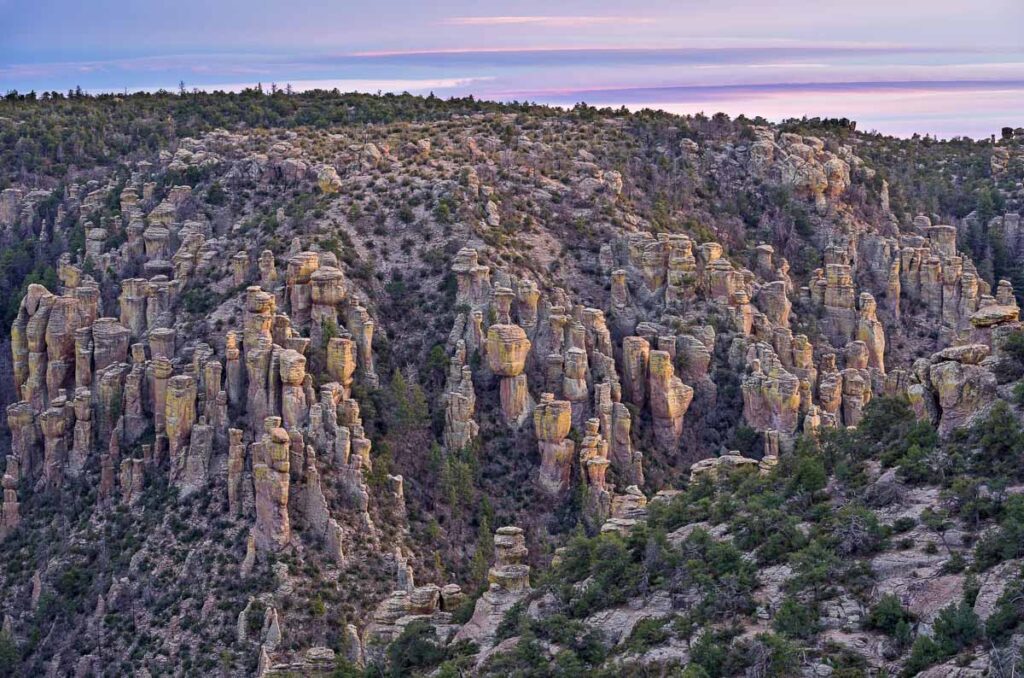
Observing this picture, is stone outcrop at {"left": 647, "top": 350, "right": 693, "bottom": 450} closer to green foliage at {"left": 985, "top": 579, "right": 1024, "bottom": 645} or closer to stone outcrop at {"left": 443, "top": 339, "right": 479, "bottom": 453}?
stone outcrop at {"left": 443, "top": 339, "right": 479, "bottom": 453}

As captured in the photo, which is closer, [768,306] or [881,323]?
[768,306]

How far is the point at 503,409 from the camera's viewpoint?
84.0 meters

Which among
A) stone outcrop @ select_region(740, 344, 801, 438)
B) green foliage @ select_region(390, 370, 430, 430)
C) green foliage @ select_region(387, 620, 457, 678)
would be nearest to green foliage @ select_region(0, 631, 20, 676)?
green foliage @ select_region(390, 370, 430, 430)

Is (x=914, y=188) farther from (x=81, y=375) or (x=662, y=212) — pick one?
(x=81, y=375)

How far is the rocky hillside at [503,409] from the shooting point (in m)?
47.2

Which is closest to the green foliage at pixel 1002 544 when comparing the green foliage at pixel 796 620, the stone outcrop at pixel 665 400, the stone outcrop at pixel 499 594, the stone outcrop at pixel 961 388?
the green foliage at pixel 796 620

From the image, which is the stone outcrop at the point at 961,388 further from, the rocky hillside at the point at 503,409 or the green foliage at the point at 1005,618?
the green foliage at the point at 1005,618

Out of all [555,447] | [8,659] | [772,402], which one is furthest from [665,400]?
[8,659]

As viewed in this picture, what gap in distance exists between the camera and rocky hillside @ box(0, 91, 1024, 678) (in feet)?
155

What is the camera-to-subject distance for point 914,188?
127625 millimetres

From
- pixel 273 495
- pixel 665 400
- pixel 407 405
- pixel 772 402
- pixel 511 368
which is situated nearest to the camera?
pixel 273 495

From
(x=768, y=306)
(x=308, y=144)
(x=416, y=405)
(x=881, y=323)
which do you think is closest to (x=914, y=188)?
(x=881, y=323)

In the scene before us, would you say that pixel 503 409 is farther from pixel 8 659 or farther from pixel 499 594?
pixel 499 594

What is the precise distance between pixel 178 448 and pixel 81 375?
9.96 metres
